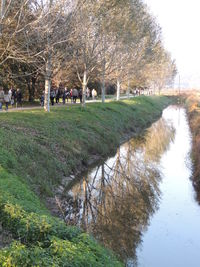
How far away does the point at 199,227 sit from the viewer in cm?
1308

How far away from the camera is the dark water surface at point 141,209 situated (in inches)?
440

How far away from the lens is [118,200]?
1527 centimetres

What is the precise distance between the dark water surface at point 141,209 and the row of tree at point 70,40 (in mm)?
6975

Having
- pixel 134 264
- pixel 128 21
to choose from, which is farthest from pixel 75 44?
pixel 134 264

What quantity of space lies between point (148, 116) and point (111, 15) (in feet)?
57.2

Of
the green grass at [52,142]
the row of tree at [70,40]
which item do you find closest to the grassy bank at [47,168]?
the green grass at [52,142]

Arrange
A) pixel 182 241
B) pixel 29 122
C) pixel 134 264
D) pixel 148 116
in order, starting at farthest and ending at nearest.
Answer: pixel 148 116, pixel 29 122, pixel 182 241, pixel 134 264

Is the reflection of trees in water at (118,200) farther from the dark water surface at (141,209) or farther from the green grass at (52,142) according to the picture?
the green grass at (52,142)

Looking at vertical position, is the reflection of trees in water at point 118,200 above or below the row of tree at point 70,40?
below

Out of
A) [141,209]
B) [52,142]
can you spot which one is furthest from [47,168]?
[141,209]

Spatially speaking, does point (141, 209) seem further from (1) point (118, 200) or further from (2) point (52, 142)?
(2) point (52, 142)

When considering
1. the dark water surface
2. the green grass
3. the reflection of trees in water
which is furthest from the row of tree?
the dark water surface

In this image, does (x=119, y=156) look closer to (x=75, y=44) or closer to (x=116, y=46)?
(x=75, y=44)

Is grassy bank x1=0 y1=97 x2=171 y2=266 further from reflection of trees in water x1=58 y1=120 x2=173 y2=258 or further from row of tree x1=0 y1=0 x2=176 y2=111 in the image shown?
row of tree x1=0 y1=0 x2=176 y2=111
